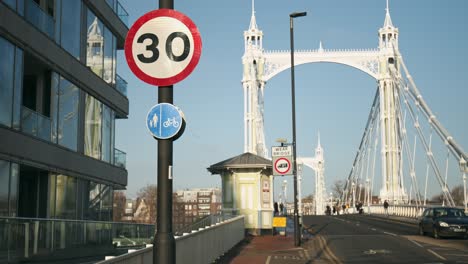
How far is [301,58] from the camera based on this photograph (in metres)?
73.6

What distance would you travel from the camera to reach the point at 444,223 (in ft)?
93.4

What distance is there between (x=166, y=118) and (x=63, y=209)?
21233 millimetres

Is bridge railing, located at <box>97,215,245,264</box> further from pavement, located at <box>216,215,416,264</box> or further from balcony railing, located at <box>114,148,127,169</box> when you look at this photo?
balcony railing, located at <box>114,148,127,169</box>

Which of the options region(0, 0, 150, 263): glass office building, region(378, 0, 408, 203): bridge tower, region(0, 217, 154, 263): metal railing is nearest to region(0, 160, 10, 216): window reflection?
region(0, 0, 150, 263): glass office building

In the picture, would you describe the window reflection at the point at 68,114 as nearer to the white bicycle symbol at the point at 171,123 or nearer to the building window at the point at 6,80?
the building window at the point at 6,80

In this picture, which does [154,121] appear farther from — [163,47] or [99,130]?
[99,130]

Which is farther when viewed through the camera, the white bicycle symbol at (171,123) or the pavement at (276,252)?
the pavement at (276,252)

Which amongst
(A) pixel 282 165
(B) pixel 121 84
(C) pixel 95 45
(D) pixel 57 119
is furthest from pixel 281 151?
A: (B) pixel 121 84

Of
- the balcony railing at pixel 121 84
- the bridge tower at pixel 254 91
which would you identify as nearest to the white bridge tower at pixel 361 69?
the bridge tower at pixel 254 91

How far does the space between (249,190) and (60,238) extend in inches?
615

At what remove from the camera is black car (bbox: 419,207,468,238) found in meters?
28.2

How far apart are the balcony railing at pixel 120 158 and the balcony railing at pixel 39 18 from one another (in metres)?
11.3

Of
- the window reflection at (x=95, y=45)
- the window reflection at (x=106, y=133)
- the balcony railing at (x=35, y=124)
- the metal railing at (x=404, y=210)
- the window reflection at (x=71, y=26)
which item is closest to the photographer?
the balcony railing at (x=35, y=124)

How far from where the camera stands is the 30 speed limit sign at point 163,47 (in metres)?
6.82
